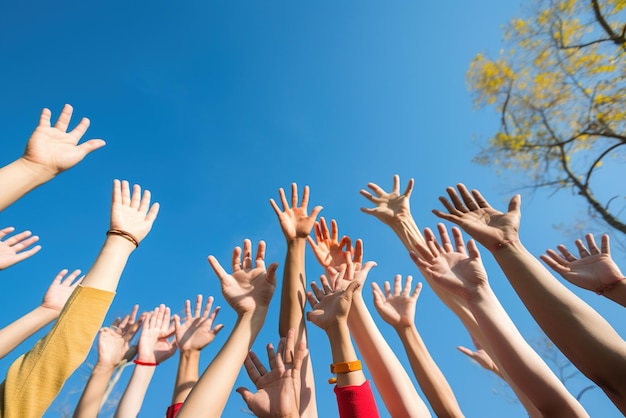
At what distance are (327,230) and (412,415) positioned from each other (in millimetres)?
2430

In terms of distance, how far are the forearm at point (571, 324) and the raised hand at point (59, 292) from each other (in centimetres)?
421

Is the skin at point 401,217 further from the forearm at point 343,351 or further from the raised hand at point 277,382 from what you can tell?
the raised hand at point 277,382

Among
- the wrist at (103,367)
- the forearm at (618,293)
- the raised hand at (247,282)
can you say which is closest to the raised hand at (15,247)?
the wrist at (103,367)

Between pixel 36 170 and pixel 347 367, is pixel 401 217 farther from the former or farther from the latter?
pixel 36 170

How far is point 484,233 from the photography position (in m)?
2.35

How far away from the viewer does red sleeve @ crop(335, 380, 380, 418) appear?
216 cm

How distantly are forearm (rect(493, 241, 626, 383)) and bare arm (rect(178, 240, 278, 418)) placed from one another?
175 centimetres

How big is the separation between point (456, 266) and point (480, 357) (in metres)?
1.69

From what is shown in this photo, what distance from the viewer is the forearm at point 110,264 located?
2.07 meters

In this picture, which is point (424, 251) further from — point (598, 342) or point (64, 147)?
point (64, 147)

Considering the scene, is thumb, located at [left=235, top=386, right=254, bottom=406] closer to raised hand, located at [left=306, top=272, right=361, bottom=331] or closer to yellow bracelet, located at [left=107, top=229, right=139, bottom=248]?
raised hand, located at [left=306, top=272, right=361, bottom=331]

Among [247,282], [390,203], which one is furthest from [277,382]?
[390,203]

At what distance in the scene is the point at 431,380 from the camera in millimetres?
2566

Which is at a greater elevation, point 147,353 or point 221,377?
point 147,353
